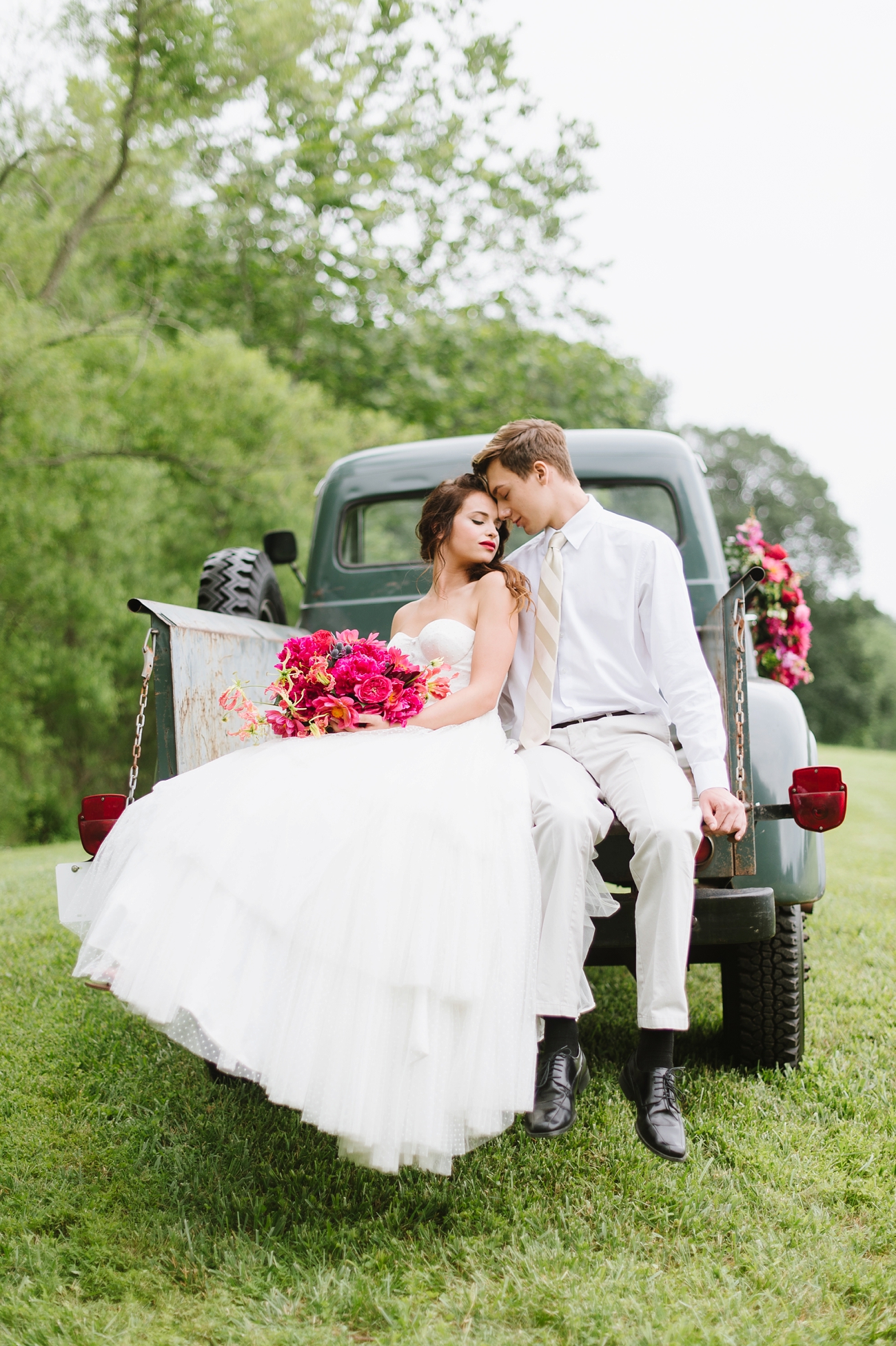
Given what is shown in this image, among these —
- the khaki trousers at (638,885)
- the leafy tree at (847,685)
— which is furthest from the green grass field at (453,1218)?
the leafy tree at (847,685)

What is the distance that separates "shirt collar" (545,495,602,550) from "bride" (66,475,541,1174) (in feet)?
3.22

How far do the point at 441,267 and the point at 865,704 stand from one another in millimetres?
28024

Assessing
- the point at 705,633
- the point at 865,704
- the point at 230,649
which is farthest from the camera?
the point at 865,704

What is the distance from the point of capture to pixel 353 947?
2205 mm

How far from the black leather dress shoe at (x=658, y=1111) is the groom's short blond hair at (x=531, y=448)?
1841 millimetres

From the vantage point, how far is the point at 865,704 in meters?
39.5

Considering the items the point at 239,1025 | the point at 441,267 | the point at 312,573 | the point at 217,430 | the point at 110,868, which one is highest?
the point at 441,267

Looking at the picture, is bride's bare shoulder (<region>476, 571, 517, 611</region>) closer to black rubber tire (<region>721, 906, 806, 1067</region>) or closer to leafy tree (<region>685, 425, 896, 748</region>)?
black rubber tire (<region>721, 906, 806, 1067</region>)

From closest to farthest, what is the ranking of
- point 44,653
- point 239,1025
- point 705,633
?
point 239,1025 < point 705,633 < point 44,653

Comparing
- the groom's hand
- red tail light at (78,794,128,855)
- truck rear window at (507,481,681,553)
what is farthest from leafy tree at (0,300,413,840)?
the groom's hand

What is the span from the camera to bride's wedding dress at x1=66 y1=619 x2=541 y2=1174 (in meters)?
2.13

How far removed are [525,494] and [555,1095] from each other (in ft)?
6.06

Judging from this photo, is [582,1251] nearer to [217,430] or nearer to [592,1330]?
[592,1330]

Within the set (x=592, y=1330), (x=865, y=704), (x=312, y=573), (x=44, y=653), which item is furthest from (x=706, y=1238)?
(x=865, y=704)
